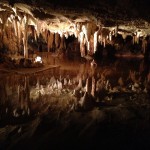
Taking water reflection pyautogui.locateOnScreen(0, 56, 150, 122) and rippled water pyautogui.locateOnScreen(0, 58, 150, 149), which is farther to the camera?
water reflection pyautogui.locateOnScreen(0, 56, 150, 122)

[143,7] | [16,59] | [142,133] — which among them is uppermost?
[143,7]

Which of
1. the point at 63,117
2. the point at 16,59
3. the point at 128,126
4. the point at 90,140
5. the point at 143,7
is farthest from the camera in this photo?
the point at 16,59

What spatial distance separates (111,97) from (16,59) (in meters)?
6.31

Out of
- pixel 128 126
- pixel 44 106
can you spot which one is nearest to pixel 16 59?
pixel 44 106

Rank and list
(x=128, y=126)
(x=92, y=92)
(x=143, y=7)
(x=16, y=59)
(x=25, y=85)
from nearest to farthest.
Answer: (x=128, y=126)
(x=143, y=7)
(x=92, y=92)
(x=25, y=85)
(x=16, y=59)

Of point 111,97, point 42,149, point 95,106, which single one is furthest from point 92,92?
point 42,149

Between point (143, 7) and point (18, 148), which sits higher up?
point (143, 7)

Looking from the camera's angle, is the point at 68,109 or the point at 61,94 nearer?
the point at 68,109

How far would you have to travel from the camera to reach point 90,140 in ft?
11.1

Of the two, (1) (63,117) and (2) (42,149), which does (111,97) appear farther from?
(2) (42,149)

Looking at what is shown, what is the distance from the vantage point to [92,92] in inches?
245

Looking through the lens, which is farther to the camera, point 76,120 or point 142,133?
point 76,120

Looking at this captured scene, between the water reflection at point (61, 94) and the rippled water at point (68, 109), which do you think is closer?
the rippled water at point (68, 109)

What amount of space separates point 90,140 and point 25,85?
4.00 metres
